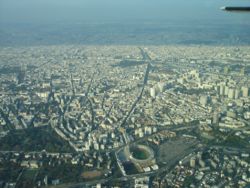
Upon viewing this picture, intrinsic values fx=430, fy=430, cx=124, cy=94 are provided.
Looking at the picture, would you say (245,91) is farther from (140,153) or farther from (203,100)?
(140,153)

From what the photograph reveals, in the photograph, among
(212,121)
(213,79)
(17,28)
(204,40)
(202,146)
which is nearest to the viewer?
(202,146)

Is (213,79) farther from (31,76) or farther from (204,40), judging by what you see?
(204,40)

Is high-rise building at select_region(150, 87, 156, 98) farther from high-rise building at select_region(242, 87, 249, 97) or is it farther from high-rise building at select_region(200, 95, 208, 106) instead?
high-rise building at select_region(242, 87, 249, 97)

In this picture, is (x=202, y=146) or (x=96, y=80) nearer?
(x=202, y=146)

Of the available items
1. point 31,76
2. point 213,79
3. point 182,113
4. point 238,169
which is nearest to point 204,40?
point 213,79

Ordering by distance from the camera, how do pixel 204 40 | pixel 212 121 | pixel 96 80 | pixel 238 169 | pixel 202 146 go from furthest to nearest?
pixel 204 40
pixel 96 80
pixel 212 121
pixel 202 146
pixel 238 169

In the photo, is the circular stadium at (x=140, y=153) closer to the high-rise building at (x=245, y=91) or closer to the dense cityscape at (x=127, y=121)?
the dense cityscape at (x=127, y=121)

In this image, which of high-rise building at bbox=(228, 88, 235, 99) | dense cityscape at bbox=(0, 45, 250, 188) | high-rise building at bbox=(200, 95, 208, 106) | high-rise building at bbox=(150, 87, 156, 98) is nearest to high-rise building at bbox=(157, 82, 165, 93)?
dense cityscape at bbox=(0, 45, 250, 188)

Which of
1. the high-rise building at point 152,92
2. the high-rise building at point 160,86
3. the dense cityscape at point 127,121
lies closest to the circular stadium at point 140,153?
the dense cityscape at point 127,121
